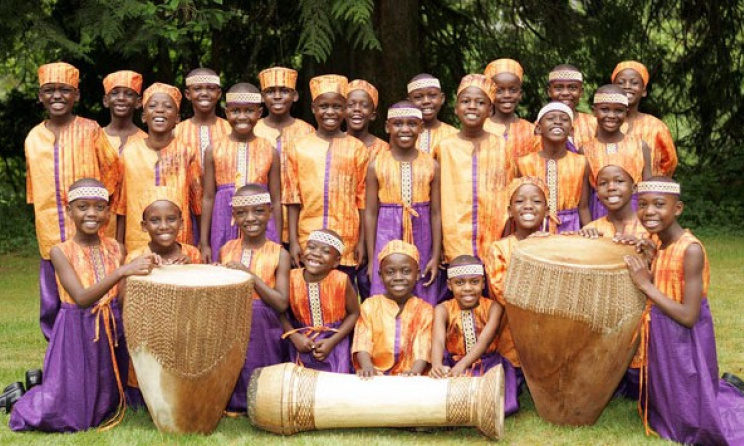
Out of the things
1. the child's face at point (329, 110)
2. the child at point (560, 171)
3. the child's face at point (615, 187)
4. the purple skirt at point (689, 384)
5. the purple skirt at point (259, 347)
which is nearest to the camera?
the purple skirt at point (689, 384)

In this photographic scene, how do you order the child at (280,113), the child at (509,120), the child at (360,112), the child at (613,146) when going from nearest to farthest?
the child at (613,146)
the child at (360,112)
the child at (509,120)
the child at (280,113)

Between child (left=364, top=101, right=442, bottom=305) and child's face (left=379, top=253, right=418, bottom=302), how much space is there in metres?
0.30

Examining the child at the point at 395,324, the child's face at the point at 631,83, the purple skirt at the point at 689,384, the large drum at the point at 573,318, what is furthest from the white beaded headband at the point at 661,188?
the child's face at the point at 631,83

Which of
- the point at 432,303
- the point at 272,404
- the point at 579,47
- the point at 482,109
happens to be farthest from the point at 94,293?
the point at 579,47

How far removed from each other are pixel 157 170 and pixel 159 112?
1.22 feet

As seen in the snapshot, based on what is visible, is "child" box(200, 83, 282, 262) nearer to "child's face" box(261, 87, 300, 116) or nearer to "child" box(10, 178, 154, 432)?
"child's face" box(261, 87, 300, 116)

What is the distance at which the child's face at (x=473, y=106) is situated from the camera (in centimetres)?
627

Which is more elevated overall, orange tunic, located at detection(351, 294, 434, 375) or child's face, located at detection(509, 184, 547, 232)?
child's face, located at detection(509, 184, 547, 232)

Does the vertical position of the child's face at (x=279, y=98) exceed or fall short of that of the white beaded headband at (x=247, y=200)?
it exceeds it

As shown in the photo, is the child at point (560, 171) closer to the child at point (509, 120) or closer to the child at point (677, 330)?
the child at point (509, 120)

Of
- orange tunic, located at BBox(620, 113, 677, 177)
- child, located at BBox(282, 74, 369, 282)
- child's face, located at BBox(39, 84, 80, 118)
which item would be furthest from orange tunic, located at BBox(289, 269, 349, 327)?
orange tunic, located at BBox(620, 113, 677, 177)

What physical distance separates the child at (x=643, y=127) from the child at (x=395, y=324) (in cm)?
193

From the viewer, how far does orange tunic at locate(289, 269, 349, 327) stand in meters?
5.97

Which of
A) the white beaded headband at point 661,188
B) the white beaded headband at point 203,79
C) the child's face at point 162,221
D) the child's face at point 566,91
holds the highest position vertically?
the white beaded headband at point 203,79
